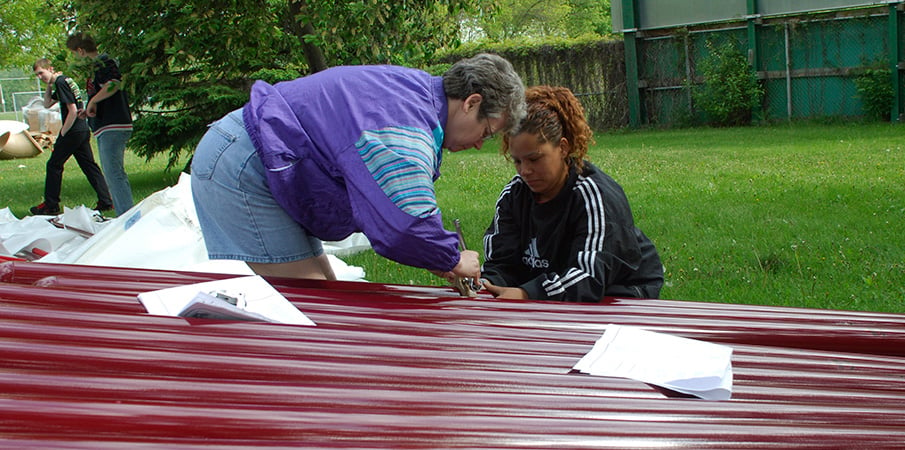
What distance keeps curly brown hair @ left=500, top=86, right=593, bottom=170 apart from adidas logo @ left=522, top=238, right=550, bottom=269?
36cm

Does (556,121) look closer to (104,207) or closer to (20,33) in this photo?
(104,207)

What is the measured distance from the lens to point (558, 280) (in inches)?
118

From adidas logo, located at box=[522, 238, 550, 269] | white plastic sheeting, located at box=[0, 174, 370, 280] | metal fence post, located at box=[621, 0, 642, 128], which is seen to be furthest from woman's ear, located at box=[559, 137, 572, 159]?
metal fence post, located at box=[621, 0, 642, 128]

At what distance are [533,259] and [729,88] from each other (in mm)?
12675

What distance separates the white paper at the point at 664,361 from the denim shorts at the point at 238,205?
1139 millimetres

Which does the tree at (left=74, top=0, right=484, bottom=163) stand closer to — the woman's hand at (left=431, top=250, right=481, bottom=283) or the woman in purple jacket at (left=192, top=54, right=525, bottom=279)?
the woman in purple jacket at (left=192, top=54, right=525, bottom=279)

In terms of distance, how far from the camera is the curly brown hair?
305 cm

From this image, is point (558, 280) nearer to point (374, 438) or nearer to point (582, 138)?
point (582, 138)

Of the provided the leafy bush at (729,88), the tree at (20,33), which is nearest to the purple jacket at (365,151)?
the leafy bush at (729,88)

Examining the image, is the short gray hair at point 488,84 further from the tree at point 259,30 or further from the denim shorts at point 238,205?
the tree at point 259,30

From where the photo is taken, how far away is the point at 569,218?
311 centimetres

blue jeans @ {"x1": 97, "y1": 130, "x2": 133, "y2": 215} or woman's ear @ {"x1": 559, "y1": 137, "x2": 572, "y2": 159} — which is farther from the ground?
woman's ear @ {"x1": 559, "y1": 137, "x2": 572, "y2": 159}

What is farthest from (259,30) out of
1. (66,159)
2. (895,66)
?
(895,66)

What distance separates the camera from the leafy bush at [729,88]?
14.9 m
